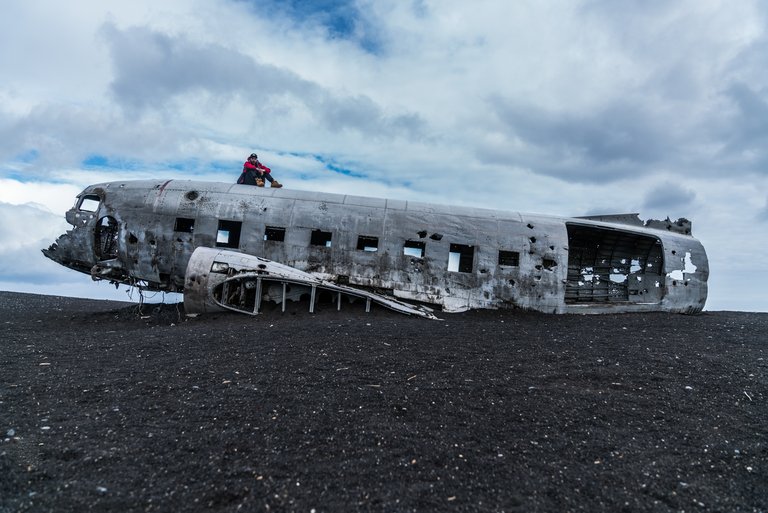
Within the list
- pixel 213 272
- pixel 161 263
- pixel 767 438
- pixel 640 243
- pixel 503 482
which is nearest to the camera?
pixel 503 482

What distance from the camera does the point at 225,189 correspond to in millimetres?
14352

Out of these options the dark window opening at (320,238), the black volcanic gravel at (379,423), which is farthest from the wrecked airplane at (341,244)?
the black volcanic gravel at (379,423)

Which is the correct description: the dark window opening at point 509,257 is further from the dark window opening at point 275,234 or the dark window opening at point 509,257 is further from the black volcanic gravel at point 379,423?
the dark window opening at point 275,234

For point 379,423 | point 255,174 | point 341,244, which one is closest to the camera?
point 379,423

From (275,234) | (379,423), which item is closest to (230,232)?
(275,234)

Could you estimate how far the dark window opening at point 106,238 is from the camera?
14250mm

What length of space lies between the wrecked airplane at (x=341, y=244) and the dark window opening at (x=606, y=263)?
95 cm

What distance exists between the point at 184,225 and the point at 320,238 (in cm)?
413

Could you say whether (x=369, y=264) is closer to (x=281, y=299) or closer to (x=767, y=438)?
(x=281, y=299)

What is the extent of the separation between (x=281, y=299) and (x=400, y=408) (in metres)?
7.49

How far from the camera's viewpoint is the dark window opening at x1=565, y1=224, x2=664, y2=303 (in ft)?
51.2

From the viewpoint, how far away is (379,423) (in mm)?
5496

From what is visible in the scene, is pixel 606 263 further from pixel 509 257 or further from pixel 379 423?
pixel 379 423

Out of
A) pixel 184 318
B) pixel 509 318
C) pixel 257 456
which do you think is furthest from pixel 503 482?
pixel 184 318
